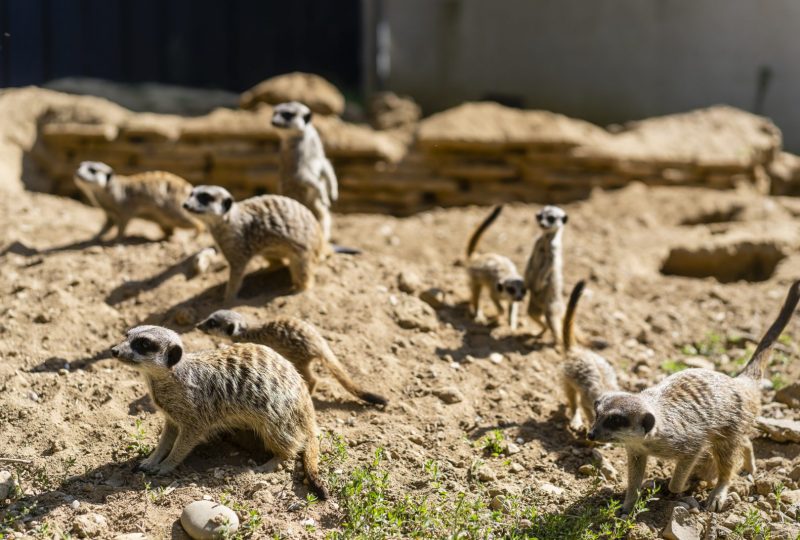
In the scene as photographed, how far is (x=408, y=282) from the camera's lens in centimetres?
589

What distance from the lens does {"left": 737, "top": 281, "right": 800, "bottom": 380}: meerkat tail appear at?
4.44 meters

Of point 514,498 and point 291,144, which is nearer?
point 514,498

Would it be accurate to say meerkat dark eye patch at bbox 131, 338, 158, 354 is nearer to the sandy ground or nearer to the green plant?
the sandy ground

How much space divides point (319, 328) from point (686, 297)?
9.82 ft

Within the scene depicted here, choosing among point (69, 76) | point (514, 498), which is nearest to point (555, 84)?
point (69, 76)

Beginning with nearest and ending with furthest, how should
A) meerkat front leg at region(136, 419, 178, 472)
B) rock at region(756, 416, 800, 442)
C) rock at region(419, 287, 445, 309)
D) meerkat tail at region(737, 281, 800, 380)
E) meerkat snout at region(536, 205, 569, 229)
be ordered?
meerkat front leg at region(136, 419, 178, 472), meerkat tail at region(737, 281, 800, 380), rock at region(756, 416, 800, 442), meerkat snout at region(536, 205, 569, 229), rock at region(419, 287, 445, 309)

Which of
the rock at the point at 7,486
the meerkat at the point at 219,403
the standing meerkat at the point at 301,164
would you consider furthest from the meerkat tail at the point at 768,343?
the rock at the point at 7,486

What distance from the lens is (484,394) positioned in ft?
16.4

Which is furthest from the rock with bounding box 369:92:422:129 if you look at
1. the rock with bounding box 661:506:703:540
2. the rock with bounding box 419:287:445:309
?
the rock with bounding box 661:506:703:540

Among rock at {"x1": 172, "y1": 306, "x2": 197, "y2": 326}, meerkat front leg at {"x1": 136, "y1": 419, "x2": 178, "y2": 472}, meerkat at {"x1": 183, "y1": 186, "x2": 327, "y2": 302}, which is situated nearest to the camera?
meerkat front leg at {"x1": 136, "y1": 419, "x2": 178, "y2": 472}

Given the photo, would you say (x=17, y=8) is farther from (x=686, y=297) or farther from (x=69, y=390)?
(x=686, y=297)

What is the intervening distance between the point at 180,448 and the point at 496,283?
2.46 m

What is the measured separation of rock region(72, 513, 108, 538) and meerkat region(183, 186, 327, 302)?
189 centimetres

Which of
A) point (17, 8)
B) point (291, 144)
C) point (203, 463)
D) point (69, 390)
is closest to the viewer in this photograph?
point (203, 463)
